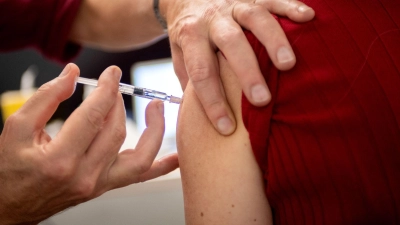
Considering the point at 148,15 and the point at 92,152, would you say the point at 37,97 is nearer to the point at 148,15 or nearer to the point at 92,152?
the point at 92,152

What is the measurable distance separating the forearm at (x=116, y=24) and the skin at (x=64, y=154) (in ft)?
1.74

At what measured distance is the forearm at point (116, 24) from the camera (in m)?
1.32

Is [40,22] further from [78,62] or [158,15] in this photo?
[78,62]

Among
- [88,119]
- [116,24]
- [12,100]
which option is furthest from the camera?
[12,100]

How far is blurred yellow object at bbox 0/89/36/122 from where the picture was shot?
2295 mm

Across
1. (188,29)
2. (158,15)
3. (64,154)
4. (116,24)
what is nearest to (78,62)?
(116,24)

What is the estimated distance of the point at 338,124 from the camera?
0.66 meters

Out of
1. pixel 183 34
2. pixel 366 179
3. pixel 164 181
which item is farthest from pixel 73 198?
pixel 164 181

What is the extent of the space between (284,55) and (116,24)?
796 millimetres

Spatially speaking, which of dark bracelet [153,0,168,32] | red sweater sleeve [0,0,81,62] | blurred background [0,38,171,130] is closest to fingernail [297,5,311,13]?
dark bracelet [153,0,168,32]

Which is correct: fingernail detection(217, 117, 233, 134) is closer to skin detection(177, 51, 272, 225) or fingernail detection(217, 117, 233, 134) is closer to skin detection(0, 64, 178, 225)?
skin detection(177, 51, 272, 225)

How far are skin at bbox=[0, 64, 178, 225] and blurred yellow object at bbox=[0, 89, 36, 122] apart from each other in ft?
5.17

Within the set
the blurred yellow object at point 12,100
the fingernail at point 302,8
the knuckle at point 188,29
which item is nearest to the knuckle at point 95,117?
the knuckle at point 188,29

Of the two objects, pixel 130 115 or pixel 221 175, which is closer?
pixel 221 175
